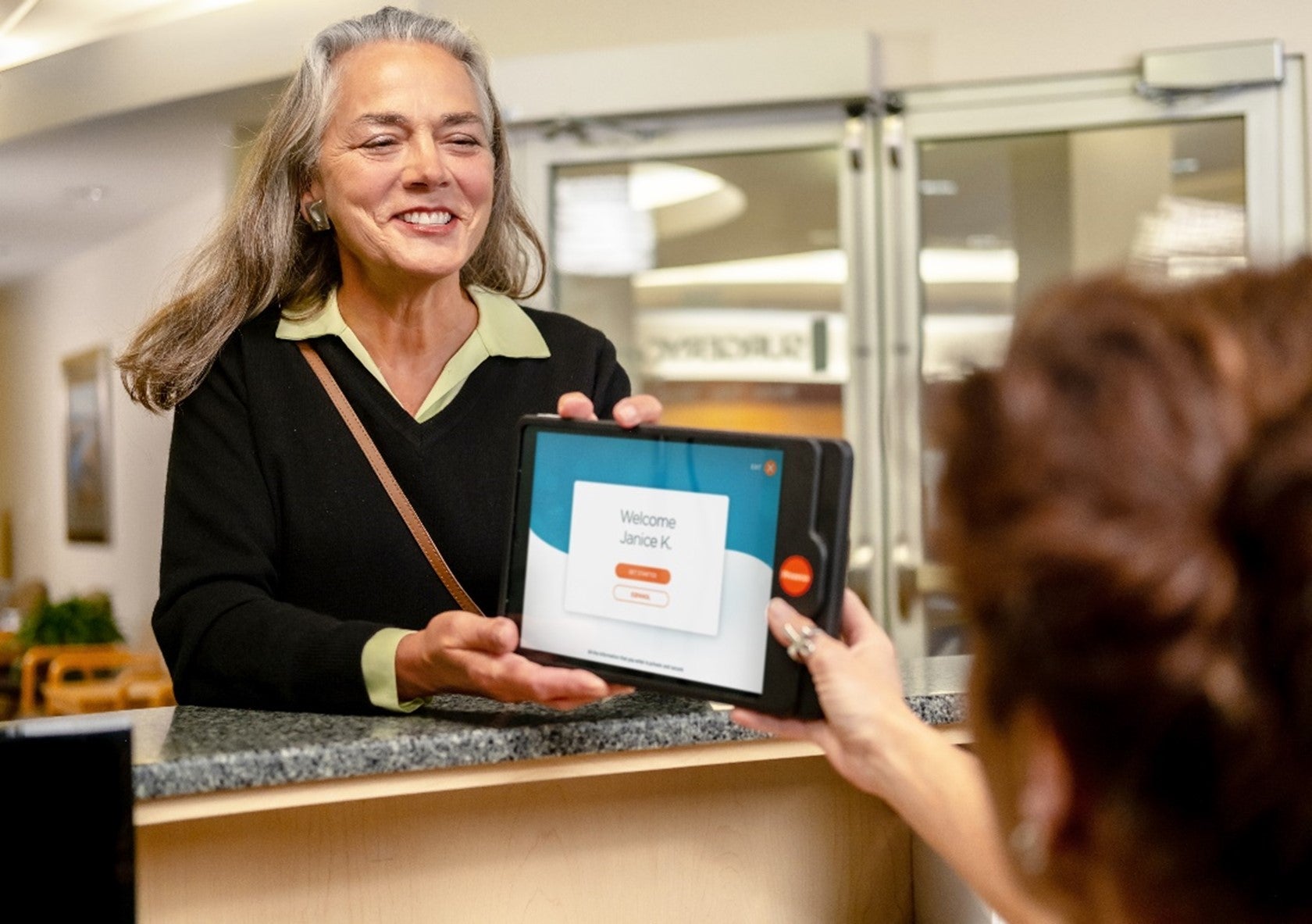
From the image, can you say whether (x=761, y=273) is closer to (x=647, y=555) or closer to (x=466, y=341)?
(x=466, y=341)

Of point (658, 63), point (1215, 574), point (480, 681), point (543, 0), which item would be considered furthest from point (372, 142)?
→ point (543, 0)

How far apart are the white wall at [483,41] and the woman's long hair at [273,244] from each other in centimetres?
19

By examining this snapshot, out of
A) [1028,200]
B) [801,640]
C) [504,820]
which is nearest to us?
[801,640]

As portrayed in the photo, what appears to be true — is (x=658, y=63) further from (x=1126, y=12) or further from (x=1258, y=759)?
(x=1258, y=759)

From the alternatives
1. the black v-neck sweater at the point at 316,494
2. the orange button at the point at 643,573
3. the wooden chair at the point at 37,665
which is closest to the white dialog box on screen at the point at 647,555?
the orange button at the point at 643,573

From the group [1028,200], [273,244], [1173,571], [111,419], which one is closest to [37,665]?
[111,419]

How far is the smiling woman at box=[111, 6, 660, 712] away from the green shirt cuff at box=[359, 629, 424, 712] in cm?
19

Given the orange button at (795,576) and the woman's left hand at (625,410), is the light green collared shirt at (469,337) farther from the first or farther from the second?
the orange button at (795,576)

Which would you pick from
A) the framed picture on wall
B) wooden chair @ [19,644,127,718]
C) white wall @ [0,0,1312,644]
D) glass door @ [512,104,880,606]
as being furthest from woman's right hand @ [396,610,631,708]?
the framed picture on wall

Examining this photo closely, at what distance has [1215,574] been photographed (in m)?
0.50

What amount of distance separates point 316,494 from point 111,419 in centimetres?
879

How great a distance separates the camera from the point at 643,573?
46.5 inches

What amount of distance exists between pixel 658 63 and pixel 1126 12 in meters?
1.36

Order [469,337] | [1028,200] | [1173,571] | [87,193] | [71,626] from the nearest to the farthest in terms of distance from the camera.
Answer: [1173,571] < [469,337] < [1028,200] < [71,626] < [87,193]
